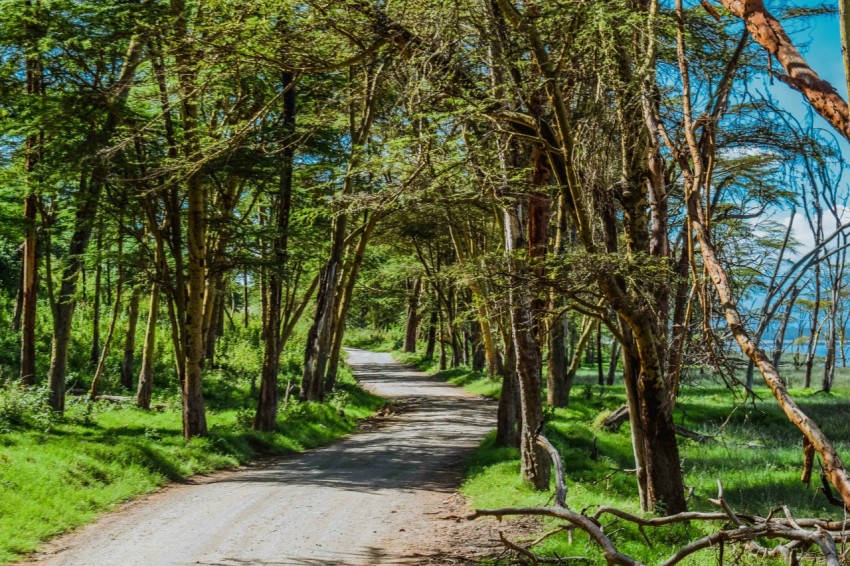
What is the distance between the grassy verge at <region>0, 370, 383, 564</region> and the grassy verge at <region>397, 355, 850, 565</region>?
14.7 feet

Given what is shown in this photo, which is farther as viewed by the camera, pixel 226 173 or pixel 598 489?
pixel 226 173

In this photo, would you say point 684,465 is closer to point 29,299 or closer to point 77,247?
point 77,247

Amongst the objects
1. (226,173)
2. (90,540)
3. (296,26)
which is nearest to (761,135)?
(296,26)

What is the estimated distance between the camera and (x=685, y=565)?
775 cm

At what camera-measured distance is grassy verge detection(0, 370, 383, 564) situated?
919cm

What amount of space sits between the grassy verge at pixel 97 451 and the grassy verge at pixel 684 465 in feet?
14.7

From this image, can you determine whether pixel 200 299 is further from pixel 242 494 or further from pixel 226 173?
pixel 242 494

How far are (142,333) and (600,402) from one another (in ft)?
54.0

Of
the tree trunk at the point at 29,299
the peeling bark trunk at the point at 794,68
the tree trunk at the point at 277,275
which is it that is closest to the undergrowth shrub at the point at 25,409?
the tree trunk at the point at 29,299

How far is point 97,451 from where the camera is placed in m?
11.9

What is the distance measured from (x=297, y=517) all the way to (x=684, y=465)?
896 cm

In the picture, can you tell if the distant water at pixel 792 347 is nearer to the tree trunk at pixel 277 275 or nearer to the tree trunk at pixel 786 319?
the tree trunk at pixel 786 319

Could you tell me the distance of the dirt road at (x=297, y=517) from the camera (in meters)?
8.27

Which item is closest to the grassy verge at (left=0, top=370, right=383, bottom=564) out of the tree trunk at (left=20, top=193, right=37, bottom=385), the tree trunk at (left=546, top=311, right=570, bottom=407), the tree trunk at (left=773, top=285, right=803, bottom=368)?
the tree trunk at (left=20, top=193, right=37, bottom=385)
